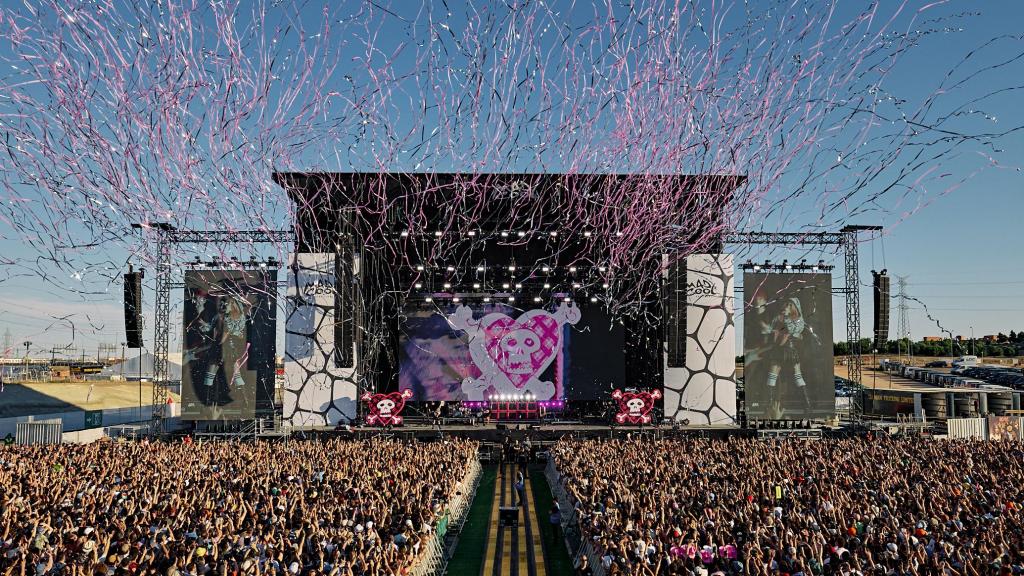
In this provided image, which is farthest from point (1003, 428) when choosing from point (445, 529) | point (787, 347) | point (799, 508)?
point (445, 529)

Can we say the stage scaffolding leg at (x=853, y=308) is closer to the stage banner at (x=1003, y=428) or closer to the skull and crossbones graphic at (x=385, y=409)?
the stage banner at (x=1003, y=428)

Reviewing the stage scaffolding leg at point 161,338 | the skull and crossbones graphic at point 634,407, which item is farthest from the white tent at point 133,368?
the skull and crossbones graphic at point 634,407

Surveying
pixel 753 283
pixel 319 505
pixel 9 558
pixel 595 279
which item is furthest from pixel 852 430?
pixel 9 558

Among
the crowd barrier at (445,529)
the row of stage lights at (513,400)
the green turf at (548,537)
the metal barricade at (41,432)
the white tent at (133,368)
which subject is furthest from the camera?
the white tent at (133,368)

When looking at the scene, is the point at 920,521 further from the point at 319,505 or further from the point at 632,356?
the point at 632,356

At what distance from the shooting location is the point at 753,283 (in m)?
23.6

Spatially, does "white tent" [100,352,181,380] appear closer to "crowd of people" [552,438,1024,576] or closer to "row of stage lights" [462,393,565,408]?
"row of stage lights" [462,393,565,408]

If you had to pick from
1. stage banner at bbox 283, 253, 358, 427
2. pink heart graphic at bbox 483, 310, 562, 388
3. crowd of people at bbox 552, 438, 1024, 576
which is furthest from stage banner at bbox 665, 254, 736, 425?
stage banner at bbox 283, 253, 358, 427

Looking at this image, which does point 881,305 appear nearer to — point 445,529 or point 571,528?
point 571,528

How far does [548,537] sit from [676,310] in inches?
454

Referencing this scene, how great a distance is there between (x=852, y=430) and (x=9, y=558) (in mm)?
22582

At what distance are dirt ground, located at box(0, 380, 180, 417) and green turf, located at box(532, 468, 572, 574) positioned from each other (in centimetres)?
3575

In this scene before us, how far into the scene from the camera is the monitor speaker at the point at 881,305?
2211cm

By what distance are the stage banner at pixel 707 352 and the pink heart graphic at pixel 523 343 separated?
433cm
